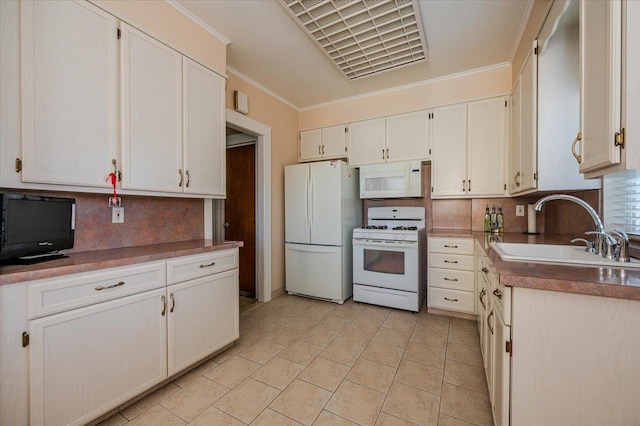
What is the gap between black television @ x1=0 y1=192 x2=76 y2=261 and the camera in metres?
1.23

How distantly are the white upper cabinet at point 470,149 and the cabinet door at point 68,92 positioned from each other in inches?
119

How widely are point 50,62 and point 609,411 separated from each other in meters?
2.84

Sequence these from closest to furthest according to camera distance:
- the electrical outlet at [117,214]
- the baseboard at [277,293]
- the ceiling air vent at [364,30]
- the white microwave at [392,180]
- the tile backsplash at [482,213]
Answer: the electrical outlet at [117,214] → the ceiling air vent at [364,30] → the tile backsplash at [482,213] → the white microwave at [392,180] → the baseboard at [277,293]

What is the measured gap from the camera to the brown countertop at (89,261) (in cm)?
115

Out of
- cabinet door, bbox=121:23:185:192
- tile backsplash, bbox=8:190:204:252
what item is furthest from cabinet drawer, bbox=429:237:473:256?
cabinet door, bbox=121:23:185:192

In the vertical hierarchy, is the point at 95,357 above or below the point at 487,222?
below

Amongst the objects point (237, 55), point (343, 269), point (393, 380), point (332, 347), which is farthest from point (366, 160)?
point (393, 380)

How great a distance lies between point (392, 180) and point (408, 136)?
0.57 m

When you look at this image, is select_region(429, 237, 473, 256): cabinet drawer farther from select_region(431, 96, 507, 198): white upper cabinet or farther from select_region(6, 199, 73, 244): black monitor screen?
select_region(6, 199, 73, 244): black monitor screen

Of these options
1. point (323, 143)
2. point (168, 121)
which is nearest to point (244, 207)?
point (323, 143)

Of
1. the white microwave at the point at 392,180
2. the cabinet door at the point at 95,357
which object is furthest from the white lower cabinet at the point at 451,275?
the cabinet door at the point at 95,357

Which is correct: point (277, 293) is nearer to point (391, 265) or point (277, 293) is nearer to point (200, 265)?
point (391, 265)

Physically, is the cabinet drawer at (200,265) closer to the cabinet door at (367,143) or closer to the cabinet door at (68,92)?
the cabinet door at (68,92)

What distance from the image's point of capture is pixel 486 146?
2.85 meters
